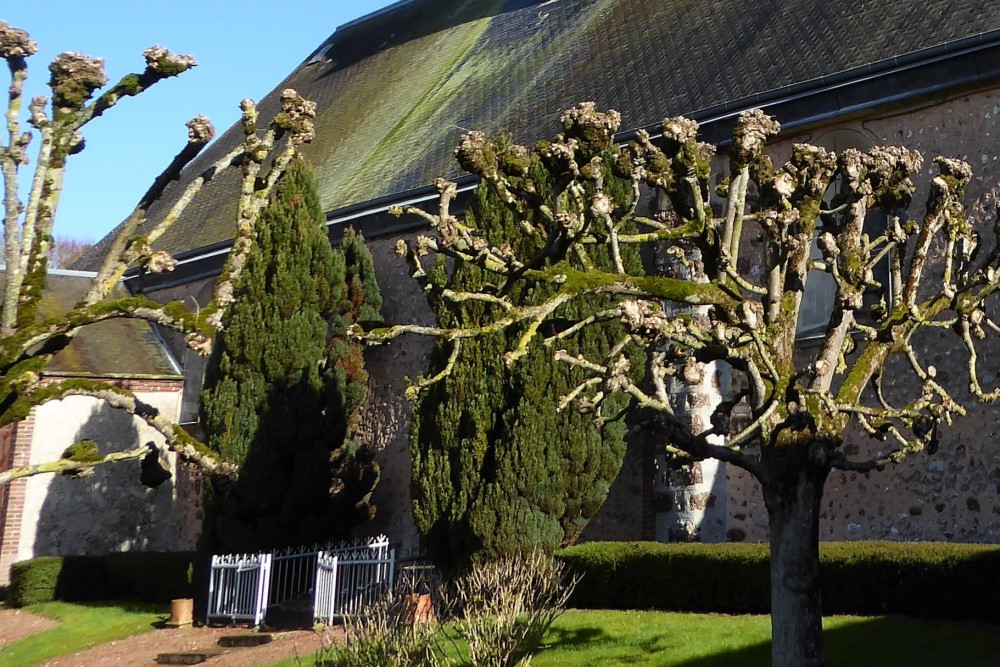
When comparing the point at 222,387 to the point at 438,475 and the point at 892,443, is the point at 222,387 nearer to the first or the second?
the point at 438,475

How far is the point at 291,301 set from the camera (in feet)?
48.8

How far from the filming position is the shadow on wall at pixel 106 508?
1811cm

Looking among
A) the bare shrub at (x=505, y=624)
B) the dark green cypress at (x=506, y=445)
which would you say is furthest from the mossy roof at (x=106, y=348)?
the bare shrub at (x=505, y=624)

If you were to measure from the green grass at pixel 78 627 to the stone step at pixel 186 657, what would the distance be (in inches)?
67.8

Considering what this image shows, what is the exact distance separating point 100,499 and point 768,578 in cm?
1250

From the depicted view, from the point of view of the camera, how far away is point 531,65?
17.6 meters

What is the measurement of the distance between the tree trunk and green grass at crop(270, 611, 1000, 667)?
118 centimetres

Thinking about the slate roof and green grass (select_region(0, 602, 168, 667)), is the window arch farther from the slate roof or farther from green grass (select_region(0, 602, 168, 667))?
green grass (select_region(0, 602, 168, 667))

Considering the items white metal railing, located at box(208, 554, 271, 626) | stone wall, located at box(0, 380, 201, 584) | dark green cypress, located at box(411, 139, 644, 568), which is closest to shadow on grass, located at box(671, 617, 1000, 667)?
dark green cypress, located at box(411, 139, 644, 568)

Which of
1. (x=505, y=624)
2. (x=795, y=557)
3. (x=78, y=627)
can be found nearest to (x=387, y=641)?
(x=505, y=624)

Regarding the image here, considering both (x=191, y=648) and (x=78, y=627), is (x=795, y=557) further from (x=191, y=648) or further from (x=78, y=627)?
(x=78, y=627)

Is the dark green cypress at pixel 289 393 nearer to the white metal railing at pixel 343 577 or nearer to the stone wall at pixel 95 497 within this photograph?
the white metal railing at pixel 343 577

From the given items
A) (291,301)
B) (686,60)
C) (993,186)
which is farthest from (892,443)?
(291,301)

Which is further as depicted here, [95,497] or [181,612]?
[95,497]
